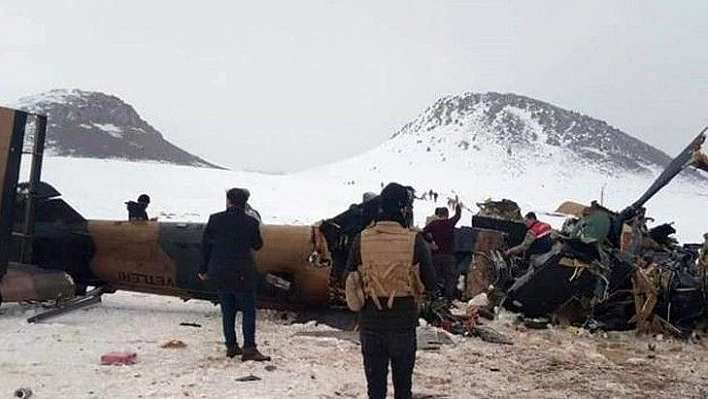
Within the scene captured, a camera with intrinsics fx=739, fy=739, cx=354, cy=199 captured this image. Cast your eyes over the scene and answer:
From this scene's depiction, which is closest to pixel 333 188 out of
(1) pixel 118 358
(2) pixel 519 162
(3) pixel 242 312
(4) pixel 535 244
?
(2) pixel 519 162

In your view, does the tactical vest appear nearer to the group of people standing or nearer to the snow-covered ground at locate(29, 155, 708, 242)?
the group of people standing

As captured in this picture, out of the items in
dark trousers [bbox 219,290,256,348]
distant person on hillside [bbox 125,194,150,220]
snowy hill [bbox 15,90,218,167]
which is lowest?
dark trousers [bbox 219,290,256,348]

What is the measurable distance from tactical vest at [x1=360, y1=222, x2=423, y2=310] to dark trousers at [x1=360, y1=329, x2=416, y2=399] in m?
0.20

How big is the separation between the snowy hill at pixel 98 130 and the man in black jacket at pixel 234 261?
46597 mm

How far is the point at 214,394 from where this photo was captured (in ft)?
18.5

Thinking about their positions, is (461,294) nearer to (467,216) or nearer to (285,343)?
(285,343)

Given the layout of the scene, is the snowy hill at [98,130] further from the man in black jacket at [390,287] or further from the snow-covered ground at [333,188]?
the man in black jacket at [390,287]

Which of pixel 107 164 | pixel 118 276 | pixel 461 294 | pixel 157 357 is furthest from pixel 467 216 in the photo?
pixel 157 357

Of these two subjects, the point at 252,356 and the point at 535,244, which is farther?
the point at 535,244

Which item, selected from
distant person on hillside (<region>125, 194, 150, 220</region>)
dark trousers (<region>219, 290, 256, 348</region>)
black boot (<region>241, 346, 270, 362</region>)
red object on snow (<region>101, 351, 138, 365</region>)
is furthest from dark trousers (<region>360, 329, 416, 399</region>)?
distant person on hillside (<region>125, 194, 150, 220</region>)

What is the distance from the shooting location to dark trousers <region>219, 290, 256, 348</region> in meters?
6.77

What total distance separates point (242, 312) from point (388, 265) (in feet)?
9.10

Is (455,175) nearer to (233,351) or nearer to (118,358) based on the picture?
(233,351)

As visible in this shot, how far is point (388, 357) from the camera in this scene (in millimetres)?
4535
